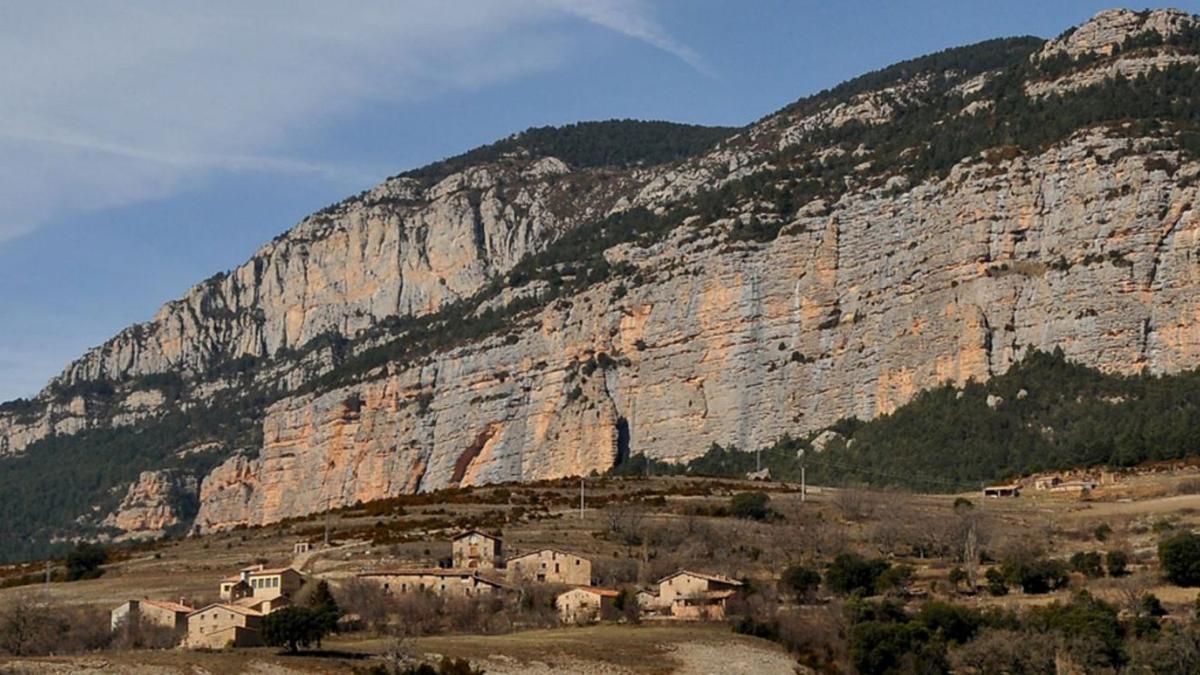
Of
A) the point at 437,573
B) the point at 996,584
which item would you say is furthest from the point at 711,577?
the point at 996,584

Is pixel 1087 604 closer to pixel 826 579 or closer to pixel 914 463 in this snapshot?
pixel 826 579

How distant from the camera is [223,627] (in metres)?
80.0

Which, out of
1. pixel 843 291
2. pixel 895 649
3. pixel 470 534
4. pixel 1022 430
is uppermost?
pixel 843 291

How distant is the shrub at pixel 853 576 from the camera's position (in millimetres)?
95375

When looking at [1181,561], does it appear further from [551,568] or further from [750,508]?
[551,568]

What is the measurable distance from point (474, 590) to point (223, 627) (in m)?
15.1

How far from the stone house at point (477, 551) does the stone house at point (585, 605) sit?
954cm

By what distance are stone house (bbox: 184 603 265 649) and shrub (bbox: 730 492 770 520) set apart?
38407mm

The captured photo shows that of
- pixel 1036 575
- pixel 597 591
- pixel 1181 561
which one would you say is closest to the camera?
pixel 597 591

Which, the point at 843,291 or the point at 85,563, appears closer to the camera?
the point at 85,563

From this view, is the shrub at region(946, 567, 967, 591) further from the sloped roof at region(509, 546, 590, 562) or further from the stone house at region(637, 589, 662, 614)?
the sloped roof at region(509, 546, 590, 562)

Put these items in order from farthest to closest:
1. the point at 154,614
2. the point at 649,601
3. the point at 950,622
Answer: the point at 649,601
the point at 950,622
the point at 154,614

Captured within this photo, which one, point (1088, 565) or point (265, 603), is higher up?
point (1088, 565)

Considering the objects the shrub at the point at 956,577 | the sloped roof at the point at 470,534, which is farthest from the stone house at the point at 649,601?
the shrub at the point at 956,577
